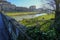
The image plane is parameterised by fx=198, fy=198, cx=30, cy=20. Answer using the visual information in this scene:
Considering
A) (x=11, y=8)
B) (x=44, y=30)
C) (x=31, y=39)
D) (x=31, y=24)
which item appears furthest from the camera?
(x=11, y=8)

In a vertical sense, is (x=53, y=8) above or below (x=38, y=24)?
above

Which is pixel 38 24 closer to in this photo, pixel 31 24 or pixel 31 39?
pixel 31 24

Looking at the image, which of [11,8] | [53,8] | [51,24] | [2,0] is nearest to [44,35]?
[51,24]

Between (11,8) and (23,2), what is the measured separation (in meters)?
1.58

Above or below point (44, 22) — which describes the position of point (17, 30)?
below

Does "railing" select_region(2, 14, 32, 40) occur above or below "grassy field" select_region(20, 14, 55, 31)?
below

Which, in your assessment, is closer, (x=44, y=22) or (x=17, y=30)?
(x=44, y=22)

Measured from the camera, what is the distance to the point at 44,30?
11.2ft

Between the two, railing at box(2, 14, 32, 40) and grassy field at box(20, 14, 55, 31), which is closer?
grassy field at box(20, 14, 55, 31)

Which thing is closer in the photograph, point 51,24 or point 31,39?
point 31,39

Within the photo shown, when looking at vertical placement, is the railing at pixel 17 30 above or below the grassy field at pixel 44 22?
below

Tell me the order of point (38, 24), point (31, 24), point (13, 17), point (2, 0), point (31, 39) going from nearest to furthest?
point (31, 39) → point (38, 24) → point (31, 24) → point (13, 17) → point (2, 0)

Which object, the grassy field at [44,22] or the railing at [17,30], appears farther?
the railing at [17,30]

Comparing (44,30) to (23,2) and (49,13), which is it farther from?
(23,2)
